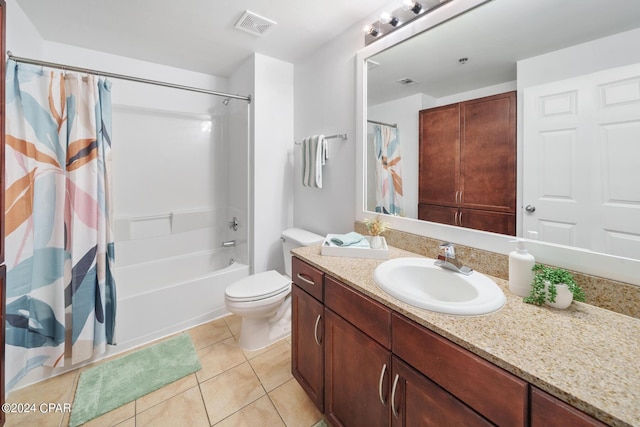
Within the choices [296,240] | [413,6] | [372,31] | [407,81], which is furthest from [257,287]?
[413,6]

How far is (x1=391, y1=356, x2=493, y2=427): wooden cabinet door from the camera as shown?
706mm

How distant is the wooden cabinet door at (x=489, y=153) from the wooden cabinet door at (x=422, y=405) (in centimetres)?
79

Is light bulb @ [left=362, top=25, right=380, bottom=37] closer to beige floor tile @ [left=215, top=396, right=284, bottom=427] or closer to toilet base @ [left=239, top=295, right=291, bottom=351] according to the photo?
toilet base @ [left=239, top=295, right=291, bottom=351]

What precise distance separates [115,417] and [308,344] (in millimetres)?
1085

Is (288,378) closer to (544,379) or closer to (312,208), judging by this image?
(312,208)

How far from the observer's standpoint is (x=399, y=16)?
1.50 m

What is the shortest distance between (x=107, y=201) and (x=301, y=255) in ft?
4.64

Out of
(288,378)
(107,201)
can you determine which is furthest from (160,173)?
(288,378)

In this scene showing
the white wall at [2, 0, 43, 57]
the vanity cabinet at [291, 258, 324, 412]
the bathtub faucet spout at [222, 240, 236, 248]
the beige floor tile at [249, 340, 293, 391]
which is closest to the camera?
the vanity cabinet at [291, 258, 324, 412]

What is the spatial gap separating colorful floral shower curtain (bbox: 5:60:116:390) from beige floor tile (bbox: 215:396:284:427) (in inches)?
42.5

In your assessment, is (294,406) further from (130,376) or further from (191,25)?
(191,25)

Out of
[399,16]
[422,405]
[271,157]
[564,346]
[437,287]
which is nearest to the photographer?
[564,346]

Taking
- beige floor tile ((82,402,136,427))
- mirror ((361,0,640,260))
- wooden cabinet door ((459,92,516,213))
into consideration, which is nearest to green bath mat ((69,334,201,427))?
beige floor tile ((82,402,136,427))

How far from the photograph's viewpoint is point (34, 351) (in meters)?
1.57
